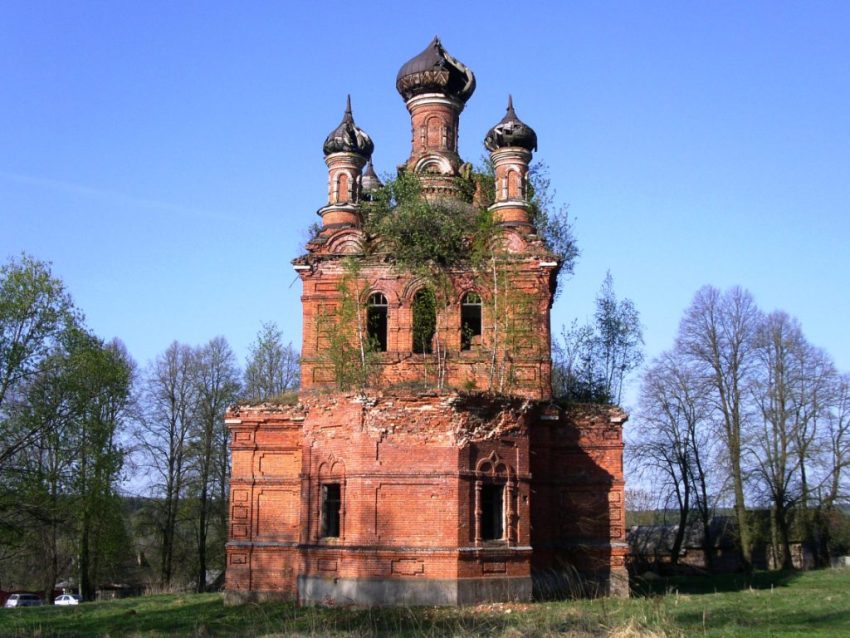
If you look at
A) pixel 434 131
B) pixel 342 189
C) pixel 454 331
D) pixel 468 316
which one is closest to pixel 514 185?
pixel 468 316

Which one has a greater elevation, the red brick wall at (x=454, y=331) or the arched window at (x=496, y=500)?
the red brick wall at (x=454, y=331)

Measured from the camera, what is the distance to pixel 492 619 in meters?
13.5

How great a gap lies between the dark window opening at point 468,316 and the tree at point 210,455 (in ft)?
48.7

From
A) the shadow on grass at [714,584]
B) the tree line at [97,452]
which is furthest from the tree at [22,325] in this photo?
the shadow on grass at [714,584]

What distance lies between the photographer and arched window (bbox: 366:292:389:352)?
21.0m

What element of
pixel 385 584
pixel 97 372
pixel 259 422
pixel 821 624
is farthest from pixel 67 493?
pixel 821 624

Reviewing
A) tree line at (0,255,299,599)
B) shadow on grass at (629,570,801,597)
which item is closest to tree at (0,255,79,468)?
tree line at (0,255,299,599)

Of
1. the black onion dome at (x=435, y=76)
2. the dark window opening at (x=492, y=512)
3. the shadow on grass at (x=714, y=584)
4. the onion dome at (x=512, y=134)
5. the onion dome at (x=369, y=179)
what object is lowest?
the shadow on grass at (x=714, y=584)

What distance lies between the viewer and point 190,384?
34469 millimetres

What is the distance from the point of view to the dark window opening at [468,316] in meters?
20.8

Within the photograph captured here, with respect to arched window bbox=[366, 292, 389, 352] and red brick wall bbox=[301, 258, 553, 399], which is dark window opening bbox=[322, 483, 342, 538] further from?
arched window bbox=[366, 292, 389, 352]

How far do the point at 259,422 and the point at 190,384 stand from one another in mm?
15873

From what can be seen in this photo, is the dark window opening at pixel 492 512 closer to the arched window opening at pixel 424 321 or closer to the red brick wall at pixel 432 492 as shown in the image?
the red brick wall at pixel 432 492

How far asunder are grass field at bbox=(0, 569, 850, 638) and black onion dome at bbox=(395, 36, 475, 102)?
13451 mm
